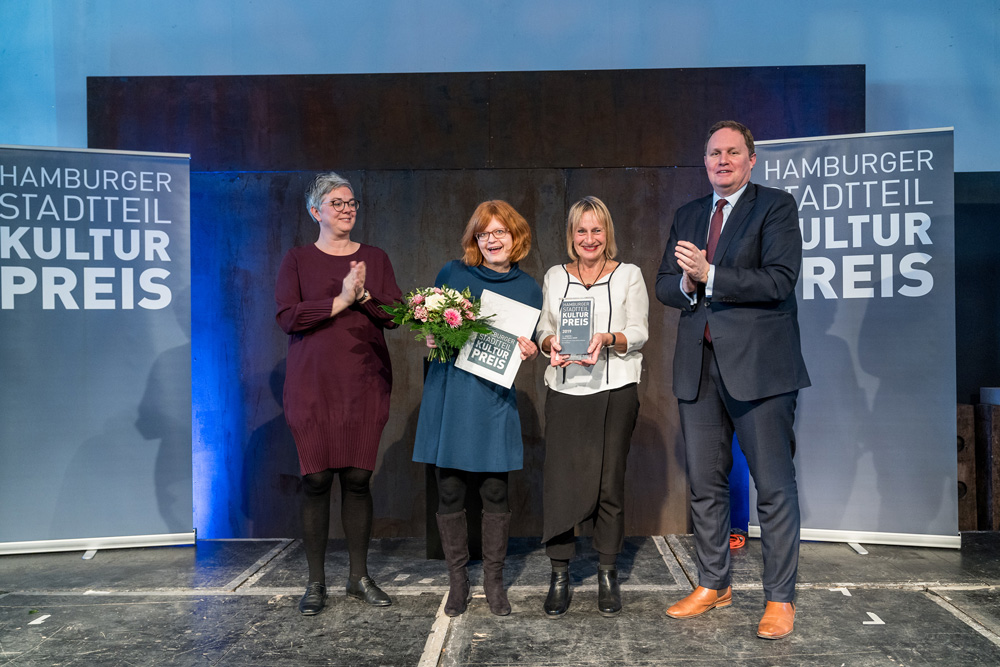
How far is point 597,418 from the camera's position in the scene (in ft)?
9.85

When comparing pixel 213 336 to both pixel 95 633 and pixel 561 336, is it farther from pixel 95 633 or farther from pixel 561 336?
pixel 561 336

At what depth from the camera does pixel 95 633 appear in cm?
290

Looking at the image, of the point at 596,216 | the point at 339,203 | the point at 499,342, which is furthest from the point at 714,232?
the point at 339,203

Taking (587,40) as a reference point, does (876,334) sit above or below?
below

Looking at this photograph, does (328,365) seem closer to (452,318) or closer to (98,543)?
(452,318)

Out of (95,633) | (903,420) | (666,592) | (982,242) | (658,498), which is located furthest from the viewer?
(982,242)

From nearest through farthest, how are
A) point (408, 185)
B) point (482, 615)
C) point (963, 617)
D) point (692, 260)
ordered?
point (692, 260), point (963, 617), point (482, 615), point (408, 185)

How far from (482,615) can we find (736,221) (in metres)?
1.92

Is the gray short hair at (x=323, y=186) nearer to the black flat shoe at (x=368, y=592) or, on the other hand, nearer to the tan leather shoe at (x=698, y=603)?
the black flat shoe at (x=368, y=592)

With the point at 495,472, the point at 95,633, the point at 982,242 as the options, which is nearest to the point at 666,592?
the point at 495,472

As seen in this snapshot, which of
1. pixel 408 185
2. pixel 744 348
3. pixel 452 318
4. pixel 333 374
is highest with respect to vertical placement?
pixel 408 185

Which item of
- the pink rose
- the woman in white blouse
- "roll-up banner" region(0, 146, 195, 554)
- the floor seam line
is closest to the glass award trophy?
the woman in white blouse

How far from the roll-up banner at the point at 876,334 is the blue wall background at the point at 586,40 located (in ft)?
4.37

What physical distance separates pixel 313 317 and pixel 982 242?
4480 millimetres
